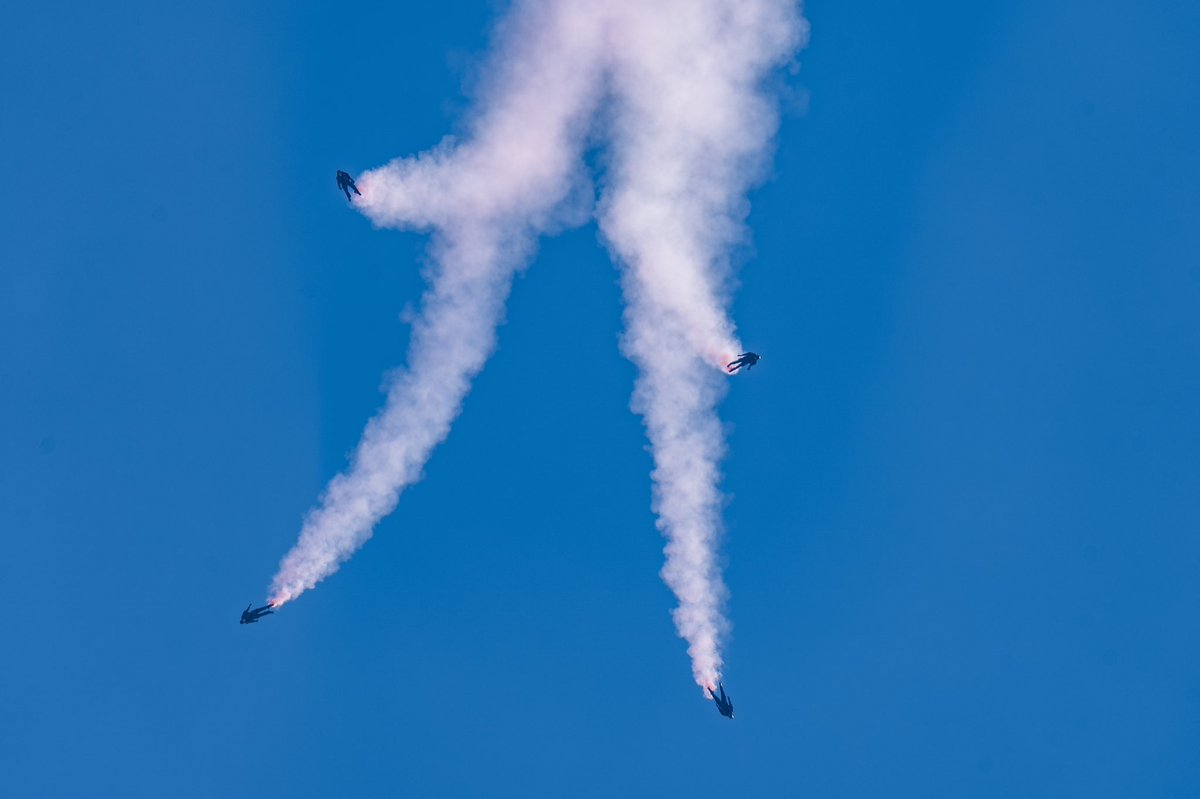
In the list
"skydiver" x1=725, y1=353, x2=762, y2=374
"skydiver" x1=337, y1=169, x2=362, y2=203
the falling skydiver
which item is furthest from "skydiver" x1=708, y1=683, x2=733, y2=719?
"skydiver" x1=337, y1=169, x2=362, y2=203

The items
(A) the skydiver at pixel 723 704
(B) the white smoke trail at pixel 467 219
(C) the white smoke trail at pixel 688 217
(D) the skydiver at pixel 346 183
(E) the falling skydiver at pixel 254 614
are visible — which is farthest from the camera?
(B) the white smoke trail at pixel 467 219

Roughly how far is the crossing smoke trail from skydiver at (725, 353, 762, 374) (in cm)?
26

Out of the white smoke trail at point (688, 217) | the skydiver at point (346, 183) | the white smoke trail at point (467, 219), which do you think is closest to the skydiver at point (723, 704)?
the white smoke trail at point (688, 217)

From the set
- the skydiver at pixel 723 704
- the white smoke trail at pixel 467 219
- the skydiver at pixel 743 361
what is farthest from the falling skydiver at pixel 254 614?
the skydiver at pixel 743 361

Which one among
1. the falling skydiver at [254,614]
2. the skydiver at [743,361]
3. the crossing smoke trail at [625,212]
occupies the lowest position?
the falling skydiver at [254,614]

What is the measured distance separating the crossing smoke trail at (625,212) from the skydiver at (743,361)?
0.86ft

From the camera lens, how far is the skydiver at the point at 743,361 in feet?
52.9

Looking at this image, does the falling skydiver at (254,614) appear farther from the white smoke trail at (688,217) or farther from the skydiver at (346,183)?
the skydiver at (346,183)

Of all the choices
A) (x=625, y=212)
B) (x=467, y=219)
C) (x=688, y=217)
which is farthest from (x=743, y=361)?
(x=467, y=219)

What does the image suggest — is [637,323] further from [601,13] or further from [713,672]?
[713,672]

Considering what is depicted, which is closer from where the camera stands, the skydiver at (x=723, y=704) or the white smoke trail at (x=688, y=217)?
the skydiver at (x=723, y=704)

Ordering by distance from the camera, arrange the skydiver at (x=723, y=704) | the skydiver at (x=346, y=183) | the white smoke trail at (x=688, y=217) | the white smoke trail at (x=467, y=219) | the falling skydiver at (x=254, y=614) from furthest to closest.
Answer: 1. the white smoke trail at (x=467, y=219)
2. the white smoke trail at (x=688, y=217)
3. the skydiver at (x=346, y=183)
4. the falling skydiver at (x=254, y=614)
5. the skydiver at (x=723, y=704)

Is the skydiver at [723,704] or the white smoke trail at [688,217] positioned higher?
the white smoke trail at [688,217]

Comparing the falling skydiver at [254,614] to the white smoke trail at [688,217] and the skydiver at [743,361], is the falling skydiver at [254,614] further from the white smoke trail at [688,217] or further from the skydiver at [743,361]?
the skydiver at [743,361]
